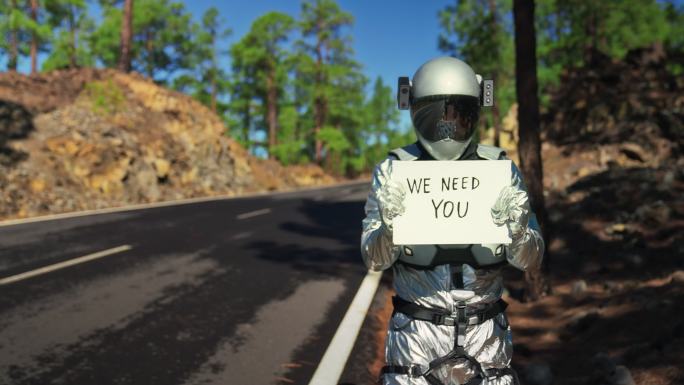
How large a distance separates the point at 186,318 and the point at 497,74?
34.3 metres

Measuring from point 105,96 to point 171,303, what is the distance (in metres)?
18.1

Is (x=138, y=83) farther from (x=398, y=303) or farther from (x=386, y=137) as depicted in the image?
(x=386, y=137)

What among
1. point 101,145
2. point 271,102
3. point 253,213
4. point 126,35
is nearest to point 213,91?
point 271,102

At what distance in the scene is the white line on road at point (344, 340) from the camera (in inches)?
157

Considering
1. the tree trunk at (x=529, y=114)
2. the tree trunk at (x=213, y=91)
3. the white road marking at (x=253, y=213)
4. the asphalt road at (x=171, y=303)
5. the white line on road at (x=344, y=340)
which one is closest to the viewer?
the white line on road at (x=344, y=340)

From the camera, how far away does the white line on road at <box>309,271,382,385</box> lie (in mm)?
3990

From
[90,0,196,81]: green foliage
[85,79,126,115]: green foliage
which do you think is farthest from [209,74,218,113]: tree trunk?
[85,79,126,115]: green foliage

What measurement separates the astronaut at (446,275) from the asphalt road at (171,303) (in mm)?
2130

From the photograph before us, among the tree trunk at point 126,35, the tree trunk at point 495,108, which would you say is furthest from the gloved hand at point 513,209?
the tree trunk at point 495,108

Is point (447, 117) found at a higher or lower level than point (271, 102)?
lower

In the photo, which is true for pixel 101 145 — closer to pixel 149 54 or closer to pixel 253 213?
pixel 253 213

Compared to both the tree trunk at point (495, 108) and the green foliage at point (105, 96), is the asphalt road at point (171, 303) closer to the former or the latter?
the green foliage at point (105, 96)

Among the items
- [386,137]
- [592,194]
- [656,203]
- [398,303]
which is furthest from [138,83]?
[386,137]

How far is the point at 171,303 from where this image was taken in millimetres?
5953
